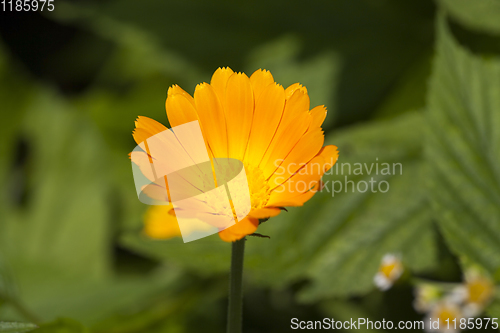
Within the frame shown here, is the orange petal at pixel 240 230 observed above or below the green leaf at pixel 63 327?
above

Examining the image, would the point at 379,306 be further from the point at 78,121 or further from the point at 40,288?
the point at 78,121

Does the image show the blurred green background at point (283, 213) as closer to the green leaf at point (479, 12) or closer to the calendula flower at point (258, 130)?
the green leaf at point (479, 12)

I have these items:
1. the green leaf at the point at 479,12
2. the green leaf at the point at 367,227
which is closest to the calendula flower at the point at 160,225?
the green leaf at the point at 367,227

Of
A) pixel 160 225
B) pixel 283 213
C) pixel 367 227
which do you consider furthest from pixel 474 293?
pixel 160 225

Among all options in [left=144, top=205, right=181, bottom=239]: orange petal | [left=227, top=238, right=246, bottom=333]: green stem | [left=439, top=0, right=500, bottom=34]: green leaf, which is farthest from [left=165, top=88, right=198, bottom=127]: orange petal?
[left=439, top=0, right=500, bottom=34]: green leaf

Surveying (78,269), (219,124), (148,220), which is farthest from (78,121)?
(219,124)

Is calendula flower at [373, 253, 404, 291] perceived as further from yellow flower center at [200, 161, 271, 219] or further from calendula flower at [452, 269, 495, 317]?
yellow flower center at [200, 161, 271, 219]
